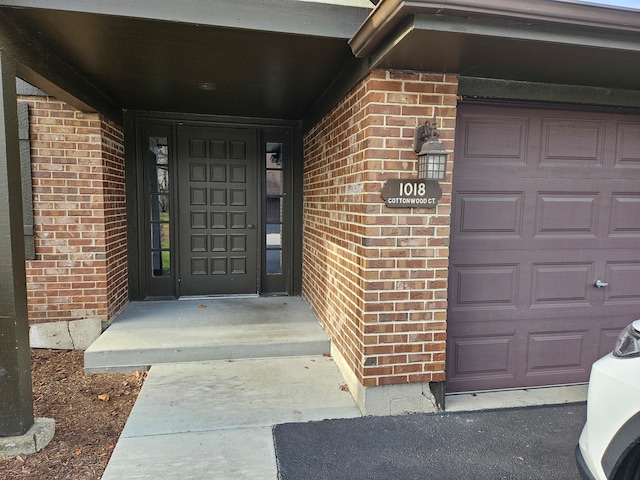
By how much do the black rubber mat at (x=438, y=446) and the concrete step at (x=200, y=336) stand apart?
1138mm

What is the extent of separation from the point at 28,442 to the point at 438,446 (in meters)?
2.49

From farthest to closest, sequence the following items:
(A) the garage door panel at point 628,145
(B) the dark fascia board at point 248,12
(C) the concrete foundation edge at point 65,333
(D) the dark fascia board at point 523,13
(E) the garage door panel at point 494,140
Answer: (C) the concrete foundation edge at point 65,333 < (A) the garage door panel at point 628,145 < (E) the garage door panel at point 494,140 < (B) the dark fascia board at point 248,12 < (D) the dark fascia board at point 523,13

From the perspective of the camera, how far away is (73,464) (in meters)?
2.40

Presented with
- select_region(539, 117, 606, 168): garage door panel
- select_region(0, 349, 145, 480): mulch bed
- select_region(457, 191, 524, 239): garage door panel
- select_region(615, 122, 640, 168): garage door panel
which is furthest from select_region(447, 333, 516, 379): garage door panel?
select_region(0, 349, 145, 480): mulch bed

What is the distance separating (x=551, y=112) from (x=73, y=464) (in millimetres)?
4036

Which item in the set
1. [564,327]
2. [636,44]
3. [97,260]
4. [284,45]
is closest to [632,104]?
[636,44]

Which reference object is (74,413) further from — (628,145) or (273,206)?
(628,145)

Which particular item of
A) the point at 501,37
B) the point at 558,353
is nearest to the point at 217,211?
the point at 501,37

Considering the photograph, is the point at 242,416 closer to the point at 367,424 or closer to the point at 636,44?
the point at 367,424

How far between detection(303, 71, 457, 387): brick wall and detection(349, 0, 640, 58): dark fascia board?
0.58 meters

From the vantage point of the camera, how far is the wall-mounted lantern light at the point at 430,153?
2.64 m

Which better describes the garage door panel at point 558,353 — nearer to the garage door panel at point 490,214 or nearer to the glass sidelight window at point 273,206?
the garage door panel at point 490,214

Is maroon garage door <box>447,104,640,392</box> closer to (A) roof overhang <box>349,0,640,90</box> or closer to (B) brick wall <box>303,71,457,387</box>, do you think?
(B) brick wall <box>303,71,457,387</box>

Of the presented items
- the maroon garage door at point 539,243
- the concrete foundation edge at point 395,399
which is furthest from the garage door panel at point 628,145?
the concrete foundation edge at point 395,399
